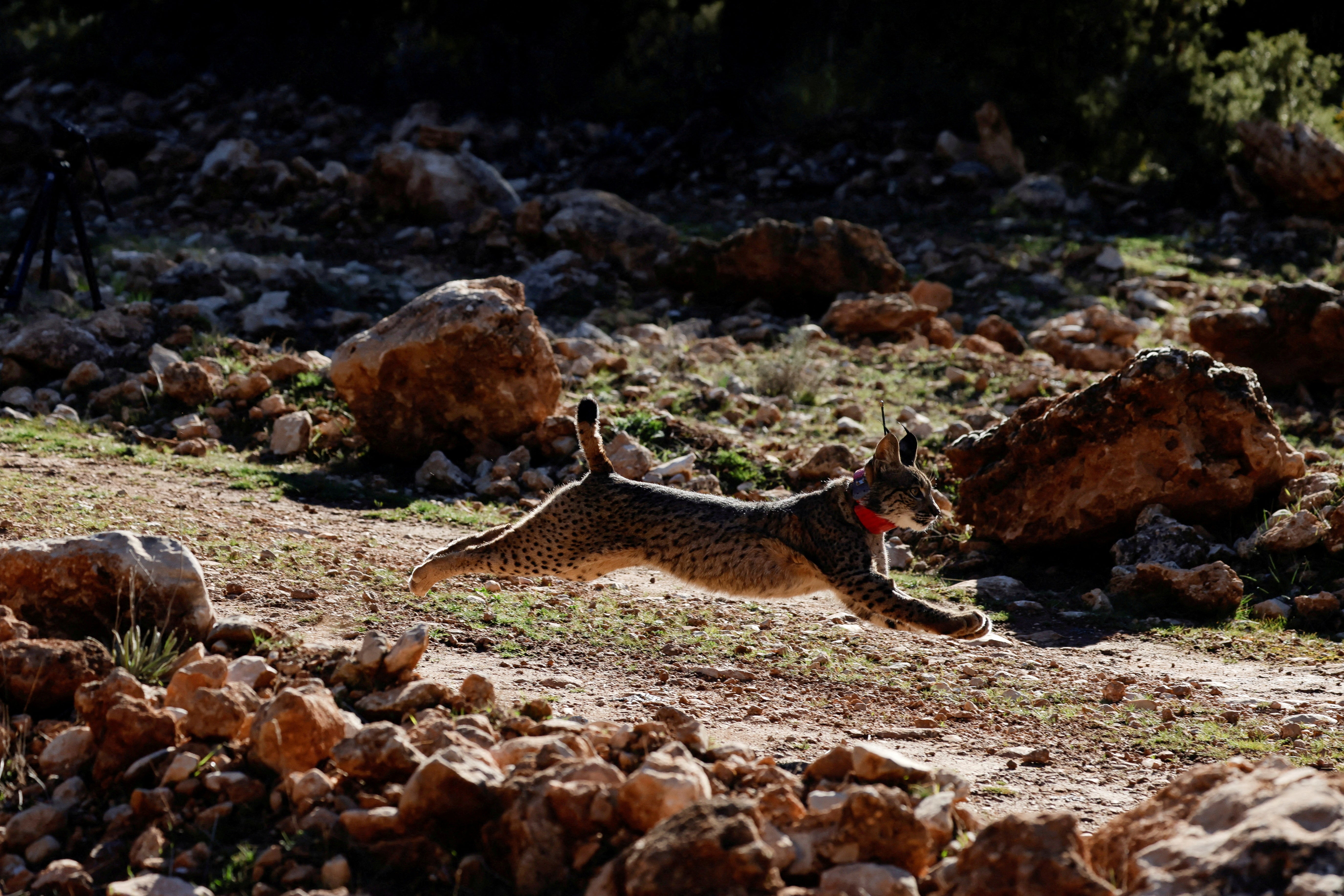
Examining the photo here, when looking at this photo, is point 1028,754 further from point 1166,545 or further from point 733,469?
point 733,469

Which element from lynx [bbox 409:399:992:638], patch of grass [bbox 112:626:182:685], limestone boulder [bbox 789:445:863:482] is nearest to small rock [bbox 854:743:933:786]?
lynx [bbox 409:399:992:638]

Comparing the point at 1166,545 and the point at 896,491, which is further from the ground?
the point at 896,491

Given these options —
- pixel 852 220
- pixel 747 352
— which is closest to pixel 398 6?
pixel 852 220

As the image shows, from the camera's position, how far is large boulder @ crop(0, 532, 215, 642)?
5070 millimetres

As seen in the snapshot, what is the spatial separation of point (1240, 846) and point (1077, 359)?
1043 centimetres

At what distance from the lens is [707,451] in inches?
407

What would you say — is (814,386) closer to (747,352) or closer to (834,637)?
(747,352)

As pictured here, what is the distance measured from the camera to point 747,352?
13.4 meters

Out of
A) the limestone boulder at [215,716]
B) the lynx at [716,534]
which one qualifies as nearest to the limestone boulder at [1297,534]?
the lynx at [716,534]

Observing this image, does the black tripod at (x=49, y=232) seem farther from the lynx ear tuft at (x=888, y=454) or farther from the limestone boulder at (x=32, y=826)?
the limestone boulder at (x=32, y=826)

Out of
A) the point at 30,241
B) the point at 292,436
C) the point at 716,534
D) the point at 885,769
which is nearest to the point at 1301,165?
the point at 292,436

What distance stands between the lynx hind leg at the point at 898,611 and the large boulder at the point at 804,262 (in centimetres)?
902

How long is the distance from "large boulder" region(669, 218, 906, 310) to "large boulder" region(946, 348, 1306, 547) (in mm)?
6508

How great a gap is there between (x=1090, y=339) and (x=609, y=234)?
252 inches
